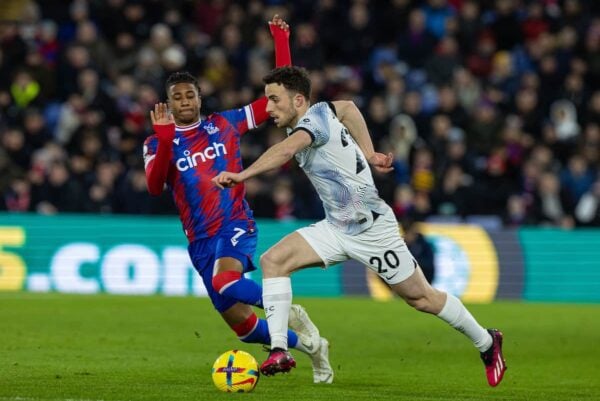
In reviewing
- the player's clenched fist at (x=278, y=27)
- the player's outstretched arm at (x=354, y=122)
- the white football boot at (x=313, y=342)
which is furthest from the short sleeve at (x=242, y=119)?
the white football boot at (x=313, y=342)

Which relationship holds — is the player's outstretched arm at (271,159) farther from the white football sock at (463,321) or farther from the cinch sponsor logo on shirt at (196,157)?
the white football sock at (463,321)

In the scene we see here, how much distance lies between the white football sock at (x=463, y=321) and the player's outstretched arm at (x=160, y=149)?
7.97 ft

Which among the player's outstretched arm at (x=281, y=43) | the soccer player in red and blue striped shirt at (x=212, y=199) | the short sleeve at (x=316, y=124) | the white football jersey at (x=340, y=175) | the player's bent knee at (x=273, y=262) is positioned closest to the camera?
the short sleeve at (x=316, y=124)

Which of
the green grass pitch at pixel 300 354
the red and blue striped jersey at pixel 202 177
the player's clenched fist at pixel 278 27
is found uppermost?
the player's clenched fist at pixel 278 27

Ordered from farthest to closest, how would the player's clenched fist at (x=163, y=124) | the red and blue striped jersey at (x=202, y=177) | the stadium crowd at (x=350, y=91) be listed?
the stadium crowd at (x=350, y=91), the red and blue striped jersey at (x=202, y=177), the player's clenched fist at (x=163, y=124)

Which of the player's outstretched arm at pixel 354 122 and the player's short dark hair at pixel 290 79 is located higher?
the player's short dark hair at pixel 290 79

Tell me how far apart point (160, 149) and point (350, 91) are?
13.6m

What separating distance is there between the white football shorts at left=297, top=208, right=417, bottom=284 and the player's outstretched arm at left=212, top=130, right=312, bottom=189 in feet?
2.67

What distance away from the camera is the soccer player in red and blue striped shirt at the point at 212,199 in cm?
1041

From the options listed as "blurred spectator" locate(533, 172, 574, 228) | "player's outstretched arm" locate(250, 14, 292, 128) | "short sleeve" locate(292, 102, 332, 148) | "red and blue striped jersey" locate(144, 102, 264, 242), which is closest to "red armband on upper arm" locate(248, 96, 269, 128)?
"player's outstretched arm" locate(250, 14, 292, 128)

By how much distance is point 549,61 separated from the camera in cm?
2436

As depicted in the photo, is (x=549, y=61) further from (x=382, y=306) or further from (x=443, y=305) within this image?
(x=443, y=305)

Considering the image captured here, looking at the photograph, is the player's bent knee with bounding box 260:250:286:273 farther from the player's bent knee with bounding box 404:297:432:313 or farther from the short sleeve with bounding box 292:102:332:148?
the player's bent knee with bounding box 404:297:432:313

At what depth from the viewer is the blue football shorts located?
1049 centimetres
